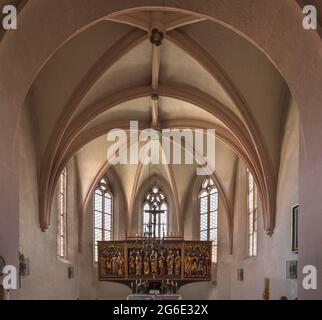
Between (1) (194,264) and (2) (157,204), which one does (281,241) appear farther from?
(2) (157,204)

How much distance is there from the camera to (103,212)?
23953 mm

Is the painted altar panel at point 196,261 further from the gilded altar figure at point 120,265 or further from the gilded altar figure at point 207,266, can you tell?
the gilded altar figure at point 120,265

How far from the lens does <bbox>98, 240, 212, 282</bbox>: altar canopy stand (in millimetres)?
18625

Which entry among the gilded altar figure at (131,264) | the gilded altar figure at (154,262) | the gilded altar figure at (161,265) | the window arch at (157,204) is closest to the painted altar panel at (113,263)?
the gilded altar figure at (131,264)

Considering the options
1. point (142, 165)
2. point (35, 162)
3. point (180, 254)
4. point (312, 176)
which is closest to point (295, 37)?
point (312, 176)

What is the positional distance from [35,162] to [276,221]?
7.26 meters

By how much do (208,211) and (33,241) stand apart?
10467mm

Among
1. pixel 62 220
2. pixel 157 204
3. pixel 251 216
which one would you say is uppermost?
pixel 157 204

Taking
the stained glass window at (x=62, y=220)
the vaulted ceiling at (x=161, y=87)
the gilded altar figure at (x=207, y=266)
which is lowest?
the gilded altar figure at (x=207, y=266)

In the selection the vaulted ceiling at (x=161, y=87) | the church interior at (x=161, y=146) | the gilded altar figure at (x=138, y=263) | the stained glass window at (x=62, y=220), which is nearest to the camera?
the church interior at (x=161, y=146)

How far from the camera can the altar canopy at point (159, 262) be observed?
18.6 m

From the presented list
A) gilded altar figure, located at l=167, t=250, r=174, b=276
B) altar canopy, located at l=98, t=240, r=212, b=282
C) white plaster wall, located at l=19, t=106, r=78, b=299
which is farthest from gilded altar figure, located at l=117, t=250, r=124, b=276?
white plaster wall, located at l=19, t=106, r=78, b=299

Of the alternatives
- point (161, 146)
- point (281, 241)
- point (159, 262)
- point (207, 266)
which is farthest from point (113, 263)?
point (281, 241)

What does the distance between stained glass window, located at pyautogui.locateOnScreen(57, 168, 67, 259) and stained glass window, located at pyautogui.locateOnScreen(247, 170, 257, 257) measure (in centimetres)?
694
